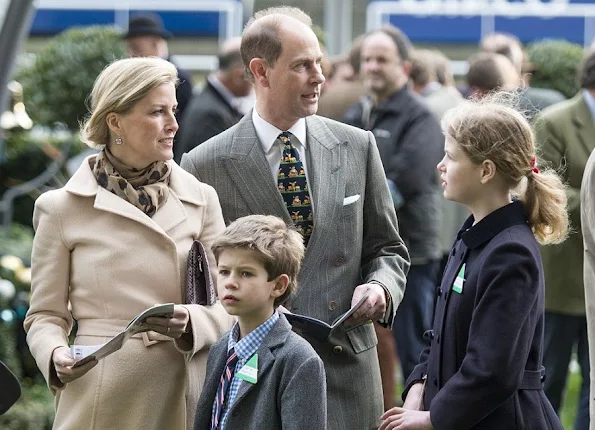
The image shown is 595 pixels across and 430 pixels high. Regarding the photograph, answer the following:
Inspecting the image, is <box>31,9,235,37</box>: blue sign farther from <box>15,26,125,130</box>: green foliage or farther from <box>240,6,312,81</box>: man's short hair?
<box>240,6,312,81</box>: man's short hair

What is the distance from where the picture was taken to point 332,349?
4996 mm

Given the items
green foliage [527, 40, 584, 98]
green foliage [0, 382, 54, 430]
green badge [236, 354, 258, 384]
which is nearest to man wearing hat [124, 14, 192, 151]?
green foliage [0, 382, 54, 430]

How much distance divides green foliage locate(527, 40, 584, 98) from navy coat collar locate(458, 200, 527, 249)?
849 cm

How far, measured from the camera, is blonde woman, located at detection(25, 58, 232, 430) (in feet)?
15.0

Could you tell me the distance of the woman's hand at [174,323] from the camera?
171 inches

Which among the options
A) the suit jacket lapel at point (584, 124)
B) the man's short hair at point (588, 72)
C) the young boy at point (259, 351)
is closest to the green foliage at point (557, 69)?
the man's short hair at point (588, 72)

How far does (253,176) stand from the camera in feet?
16.5

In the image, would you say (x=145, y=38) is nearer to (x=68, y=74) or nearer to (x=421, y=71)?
(x=68, y=74)

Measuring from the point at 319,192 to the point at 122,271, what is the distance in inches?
33.5

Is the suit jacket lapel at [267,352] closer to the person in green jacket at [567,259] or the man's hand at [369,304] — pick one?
the man's hand at [369,304]

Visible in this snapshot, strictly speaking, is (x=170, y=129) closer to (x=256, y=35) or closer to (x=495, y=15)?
(x=256, y=35)

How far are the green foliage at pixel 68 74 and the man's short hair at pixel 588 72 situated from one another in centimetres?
463

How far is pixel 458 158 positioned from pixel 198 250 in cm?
93

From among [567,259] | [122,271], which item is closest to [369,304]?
[122,271]
